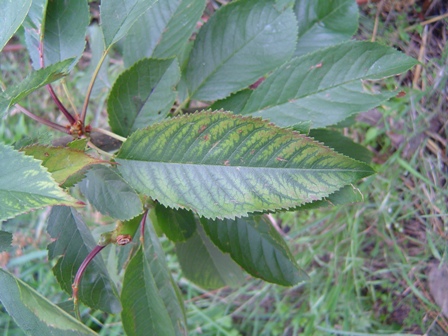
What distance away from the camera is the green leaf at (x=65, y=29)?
744mm

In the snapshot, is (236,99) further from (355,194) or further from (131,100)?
(355,194)

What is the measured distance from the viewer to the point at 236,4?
840 millimetres

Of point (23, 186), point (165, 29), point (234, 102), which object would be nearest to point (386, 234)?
point (234, 102)

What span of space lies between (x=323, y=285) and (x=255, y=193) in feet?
4.12

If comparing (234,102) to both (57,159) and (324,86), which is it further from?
(57,159)

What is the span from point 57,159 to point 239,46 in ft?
1.56

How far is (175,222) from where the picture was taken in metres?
0.85

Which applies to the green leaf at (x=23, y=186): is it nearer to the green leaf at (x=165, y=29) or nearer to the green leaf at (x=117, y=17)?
the green leaf at (x=117, y=17)

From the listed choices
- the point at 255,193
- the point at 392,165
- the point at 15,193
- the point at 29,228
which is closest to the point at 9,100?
the point at 15,193

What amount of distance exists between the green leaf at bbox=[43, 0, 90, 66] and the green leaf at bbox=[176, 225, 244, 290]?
1.83ft

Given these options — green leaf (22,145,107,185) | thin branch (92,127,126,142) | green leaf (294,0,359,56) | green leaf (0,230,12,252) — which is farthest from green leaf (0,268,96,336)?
green leaf (294,0,359,56)

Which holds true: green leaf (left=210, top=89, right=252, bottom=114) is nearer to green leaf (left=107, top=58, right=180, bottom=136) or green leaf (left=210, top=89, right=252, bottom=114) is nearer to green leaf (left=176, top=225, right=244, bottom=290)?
green leaf (left=107, top=58, right=180, bottom=136)

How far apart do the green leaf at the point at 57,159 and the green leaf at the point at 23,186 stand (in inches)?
1.9

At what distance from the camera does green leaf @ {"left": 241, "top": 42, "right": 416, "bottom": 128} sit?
75 cm
